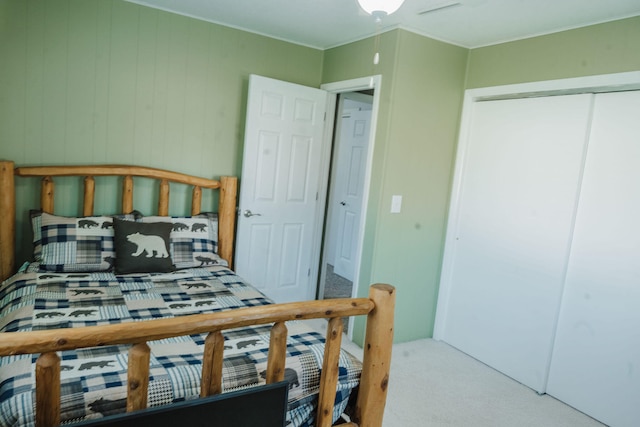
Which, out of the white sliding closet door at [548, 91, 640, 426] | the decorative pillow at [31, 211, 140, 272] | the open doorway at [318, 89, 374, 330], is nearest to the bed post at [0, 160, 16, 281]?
the decorative pillow at [31, 211, 140, 272]

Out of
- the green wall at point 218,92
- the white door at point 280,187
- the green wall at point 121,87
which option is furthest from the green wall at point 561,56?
the green wall at point 121,87

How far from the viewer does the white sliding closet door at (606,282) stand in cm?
242

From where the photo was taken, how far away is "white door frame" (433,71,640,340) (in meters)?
2.47

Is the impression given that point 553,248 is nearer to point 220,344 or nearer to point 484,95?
point 484,95

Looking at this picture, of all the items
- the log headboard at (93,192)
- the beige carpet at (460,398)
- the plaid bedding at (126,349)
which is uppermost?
the log headboard at (93,192)

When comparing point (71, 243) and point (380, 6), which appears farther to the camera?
point (71, 243)

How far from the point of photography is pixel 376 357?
1.68 m

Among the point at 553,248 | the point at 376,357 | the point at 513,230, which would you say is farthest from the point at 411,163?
the point at 376,357

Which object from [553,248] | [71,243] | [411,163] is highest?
[411,163]

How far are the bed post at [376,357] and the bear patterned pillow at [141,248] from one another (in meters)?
1.52

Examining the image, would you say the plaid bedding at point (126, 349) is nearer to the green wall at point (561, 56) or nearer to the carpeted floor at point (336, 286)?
the carpeted floor at point (336, 286)

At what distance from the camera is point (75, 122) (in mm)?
Result: 2871

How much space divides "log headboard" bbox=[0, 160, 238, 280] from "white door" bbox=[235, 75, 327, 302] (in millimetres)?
107

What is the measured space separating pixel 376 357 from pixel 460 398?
1299 millimetres
